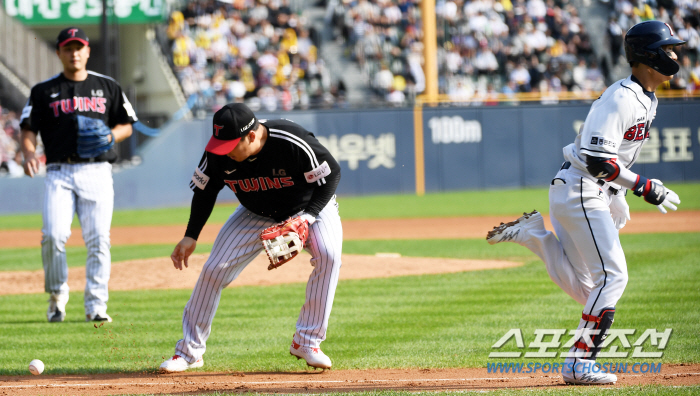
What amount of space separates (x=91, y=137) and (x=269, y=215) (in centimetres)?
253

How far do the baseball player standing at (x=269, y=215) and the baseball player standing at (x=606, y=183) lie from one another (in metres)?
1.36

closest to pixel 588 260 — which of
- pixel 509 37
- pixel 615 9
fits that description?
pixel 509 37

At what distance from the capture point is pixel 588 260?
14.5 ft

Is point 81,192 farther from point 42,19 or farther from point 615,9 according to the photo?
point 615,9

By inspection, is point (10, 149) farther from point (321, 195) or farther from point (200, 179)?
point (321, 195)

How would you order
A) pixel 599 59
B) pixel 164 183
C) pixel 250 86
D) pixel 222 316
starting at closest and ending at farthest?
pixel 222 316, pixel 164 183, pixel 250 86, pixel 599 59

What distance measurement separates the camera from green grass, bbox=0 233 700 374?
5.33m

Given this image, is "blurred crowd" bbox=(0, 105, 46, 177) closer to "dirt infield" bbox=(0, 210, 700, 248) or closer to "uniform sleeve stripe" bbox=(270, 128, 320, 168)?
"dirt infield" bbox=(0, 210, 700, 248)

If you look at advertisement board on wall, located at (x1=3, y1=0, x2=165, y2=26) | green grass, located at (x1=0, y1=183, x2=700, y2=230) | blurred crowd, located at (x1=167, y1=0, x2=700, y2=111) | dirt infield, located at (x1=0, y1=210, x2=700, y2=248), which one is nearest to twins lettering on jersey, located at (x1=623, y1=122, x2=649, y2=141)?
dirt infield, located at (x1=0, y1=210, x2=700, y2=248)

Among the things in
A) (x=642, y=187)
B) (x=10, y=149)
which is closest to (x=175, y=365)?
(x=642, y=187)

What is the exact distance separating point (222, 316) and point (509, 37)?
20309 millimetres

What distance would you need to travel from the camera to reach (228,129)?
13.9 ft

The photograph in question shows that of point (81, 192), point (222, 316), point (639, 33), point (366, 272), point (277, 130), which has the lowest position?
point (366, 272)

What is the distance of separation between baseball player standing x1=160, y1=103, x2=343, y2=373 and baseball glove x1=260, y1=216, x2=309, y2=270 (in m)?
0.06
